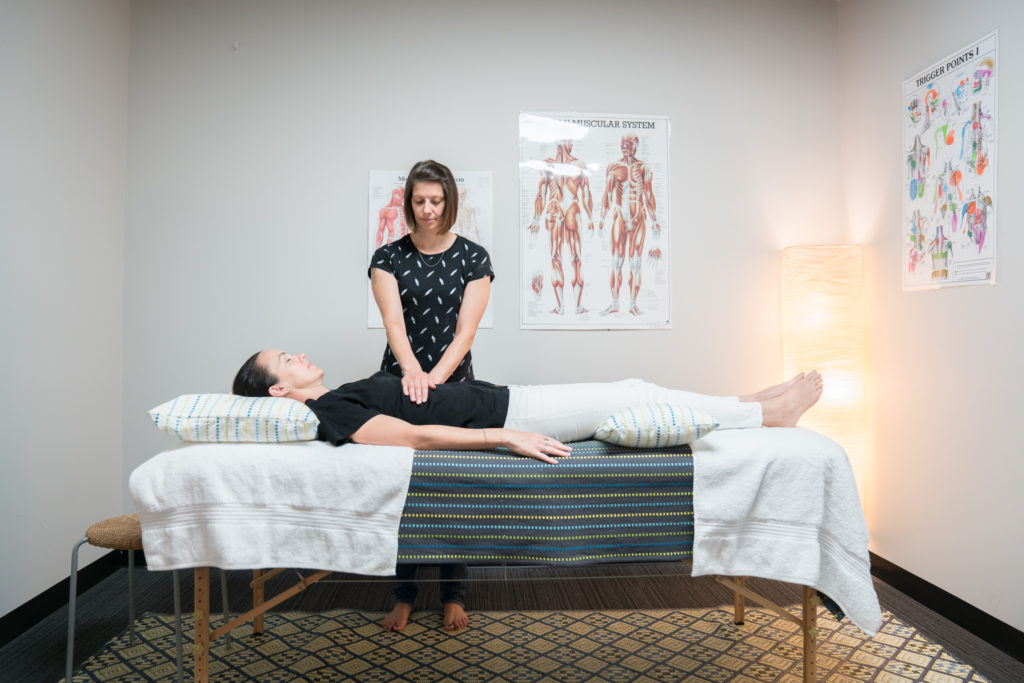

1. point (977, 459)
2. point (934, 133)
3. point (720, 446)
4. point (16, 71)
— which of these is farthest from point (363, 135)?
point (977, 459)

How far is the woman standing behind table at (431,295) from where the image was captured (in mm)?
2174

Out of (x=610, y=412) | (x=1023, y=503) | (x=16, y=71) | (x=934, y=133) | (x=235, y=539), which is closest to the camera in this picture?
(x=235, y=539)

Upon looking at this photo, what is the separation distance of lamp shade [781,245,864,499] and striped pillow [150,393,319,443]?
2040 millimetres

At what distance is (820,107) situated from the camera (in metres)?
3.04

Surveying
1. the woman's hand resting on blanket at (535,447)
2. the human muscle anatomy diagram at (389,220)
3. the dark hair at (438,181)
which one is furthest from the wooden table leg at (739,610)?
the human muscle anatomy diagram at (389,220)

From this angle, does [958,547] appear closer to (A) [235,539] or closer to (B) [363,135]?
(A) [235,539]

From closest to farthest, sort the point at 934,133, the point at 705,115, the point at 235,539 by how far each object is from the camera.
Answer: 1. the point at 235,539
2. the point at 934,133
3. the point at 705,115

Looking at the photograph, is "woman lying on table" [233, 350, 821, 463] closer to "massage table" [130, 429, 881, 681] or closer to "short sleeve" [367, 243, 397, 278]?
"massage table" [130, 429, 881, 681]

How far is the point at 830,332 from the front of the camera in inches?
108

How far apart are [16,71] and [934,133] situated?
3.23 m

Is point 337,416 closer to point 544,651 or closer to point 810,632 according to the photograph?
point 544,651

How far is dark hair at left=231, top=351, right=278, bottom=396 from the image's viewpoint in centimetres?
187

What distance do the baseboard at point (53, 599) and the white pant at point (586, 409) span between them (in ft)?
5.67

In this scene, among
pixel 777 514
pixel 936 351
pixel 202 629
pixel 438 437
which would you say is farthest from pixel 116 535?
pixel 936 351
